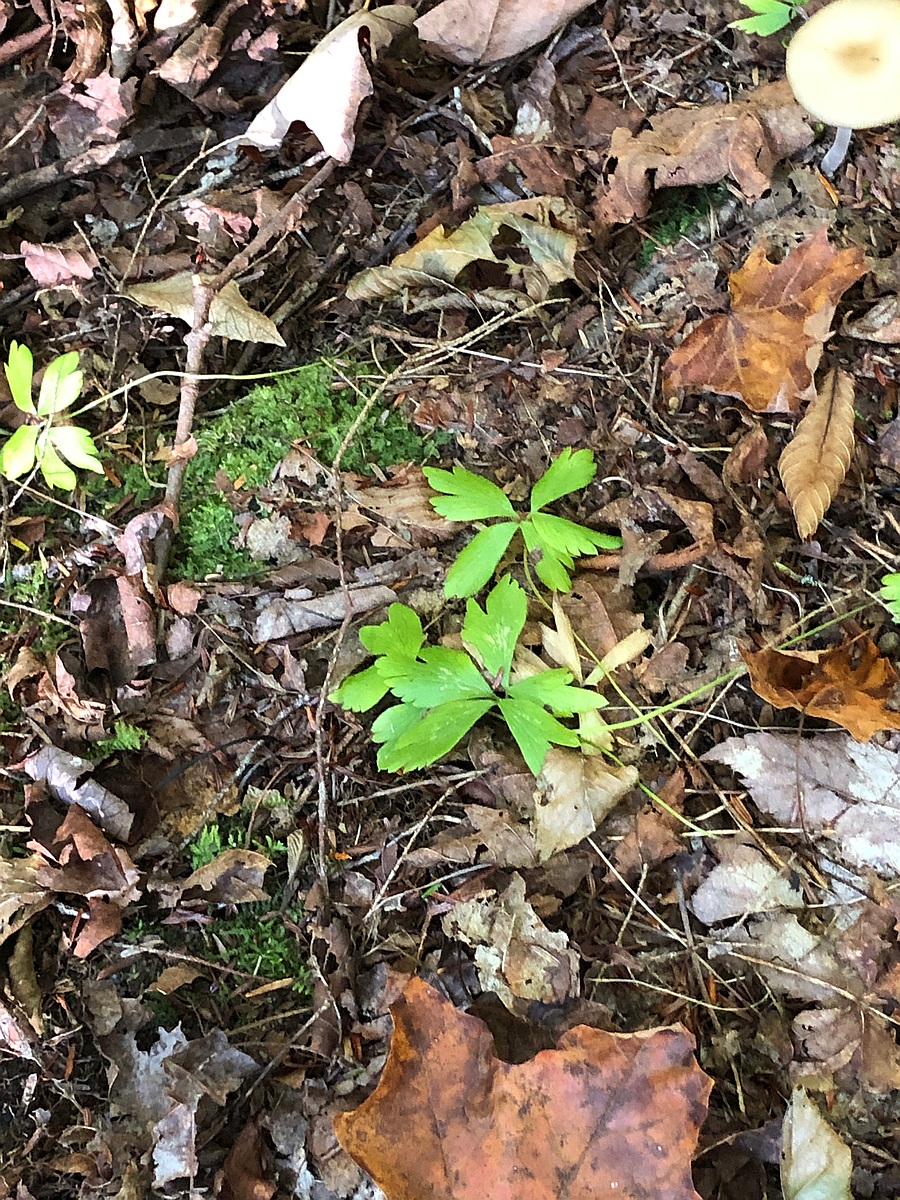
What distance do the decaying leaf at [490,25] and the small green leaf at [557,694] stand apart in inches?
85.6

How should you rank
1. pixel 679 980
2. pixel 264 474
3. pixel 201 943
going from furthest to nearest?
pixel 264 474
pixel 201 943
pixel 679 980

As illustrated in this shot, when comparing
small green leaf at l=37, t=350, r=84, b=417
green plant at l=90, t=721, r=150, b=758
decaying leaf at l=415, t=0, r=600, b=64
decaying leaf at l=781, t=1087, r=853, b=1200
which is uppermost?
decaying leaf at l=415, t=0, r=600, b=64

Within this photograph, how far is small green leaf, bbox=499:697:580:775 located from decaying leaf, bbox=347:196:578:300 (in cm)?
132

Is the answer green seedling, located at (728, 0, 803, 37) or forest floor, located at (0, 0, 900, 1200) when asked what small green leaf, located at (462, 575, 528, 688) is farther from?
green seedling, located at (728, 0, 803, 37)

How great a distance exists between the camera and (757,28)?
257 cm

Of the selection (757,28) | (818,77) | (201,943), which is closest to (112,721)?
(201,943)

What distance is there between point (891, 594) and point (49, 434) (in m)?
2.46

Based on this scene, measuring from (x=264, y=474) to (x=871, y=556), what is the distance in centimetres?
177

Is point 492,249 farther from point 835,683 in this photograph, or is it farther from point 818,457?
point 835,683

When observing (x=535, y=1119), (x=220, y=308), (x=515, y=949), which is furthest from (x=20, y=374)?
(x=535, y=1119)

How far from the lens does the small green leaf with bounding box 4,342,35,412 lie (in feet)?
8.58

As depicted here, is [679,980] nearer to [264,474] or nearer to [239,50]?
[264,474]

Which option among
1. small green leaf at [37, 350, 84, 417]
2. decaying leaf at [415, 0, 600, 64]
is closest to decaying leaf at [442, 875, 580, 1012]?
small green leaf at [37, 350, 84, 417]

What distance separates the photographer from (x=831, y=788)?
211cm
